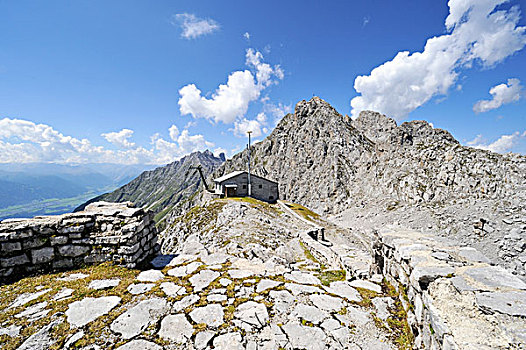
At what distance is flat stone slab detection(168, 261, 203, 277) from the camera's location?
22.2 feet

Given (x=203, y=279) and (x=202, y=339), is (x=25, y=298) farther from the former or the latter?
(x=202, y=339)

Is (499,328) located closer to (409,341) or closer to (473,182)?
(409,341)

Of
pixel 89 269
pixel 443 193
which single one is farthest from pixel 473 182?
pixel 89 269

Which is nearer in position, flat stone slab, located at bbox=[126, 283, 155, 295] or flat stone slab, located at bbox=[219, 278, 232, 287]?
flat stone slab, located at bbox=[126, 283, 155, 295]

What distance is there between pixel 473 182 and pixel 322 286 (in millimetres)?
43077

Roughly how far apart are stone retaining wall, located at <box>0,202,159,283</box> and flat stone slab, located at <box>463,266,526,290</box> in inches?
351

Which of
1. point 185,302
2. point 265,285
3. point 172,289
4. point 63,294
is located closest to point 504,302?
point 265,285

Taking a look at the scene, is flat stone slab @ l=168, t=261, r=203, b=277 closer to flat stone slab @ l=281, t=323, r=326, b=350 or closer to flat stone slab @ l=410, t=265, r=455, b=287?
flat stone slab @ l=281, t=323, r=326, b=350

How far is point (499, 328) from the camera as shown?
276 centimetres

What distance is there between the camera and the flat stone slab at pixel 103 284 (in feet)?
18.9

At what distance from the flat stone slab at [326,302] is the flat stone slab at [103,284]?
532cm

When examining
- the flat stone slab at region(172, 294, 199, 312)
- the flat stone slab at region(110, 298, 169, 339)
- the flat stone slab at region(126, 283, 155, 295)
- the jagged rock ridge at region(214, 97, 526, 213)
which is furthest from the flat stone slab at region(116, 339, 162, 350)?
the jagged rock ridge at region(214, 97, 526, 213)

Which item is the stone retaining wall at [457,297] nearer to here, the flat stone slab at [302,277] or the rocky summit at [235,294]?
the rocky summit at [235,294]

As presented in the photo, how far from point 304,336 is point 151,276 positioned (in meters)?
4.89
